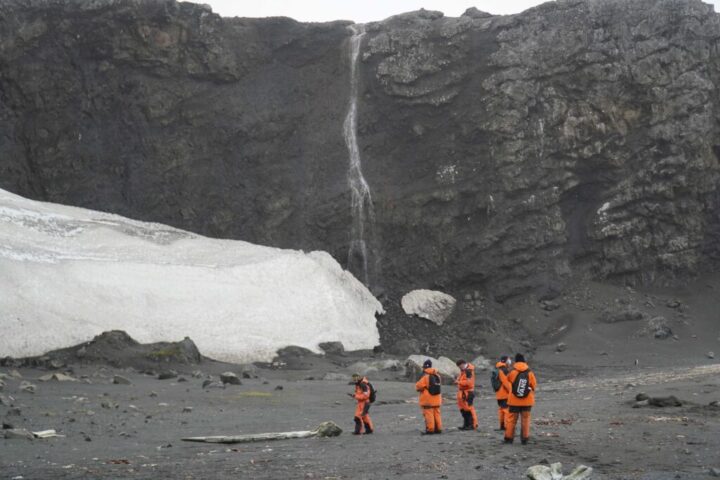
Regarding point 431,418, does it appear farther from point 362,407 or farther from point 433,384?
point 362,407

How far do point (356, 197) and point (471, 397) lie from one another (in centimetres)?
2780

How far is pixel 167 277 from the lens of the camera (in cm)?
3616

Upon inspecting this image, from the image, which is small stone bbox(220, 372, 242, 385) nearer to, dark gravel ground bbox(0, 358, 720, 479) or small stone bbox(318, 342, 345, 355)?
dark gravel ground bbox(0, 358, 720, 479)

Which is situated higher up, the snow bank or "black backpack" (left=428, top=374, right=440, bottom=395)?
the snow bank

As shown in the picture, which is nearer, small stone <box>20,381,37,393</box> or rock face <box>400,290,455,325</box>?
small stone <box>20,381,37,393</box>

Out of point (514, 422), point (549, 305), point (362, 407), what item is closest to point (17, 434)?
point (362, 407)

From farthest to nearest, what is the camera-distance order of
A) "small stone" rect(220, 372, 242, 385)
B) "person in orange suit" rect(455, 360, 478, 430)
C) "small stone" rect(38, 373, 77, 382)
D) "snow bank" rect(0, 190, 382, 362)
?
"snow bank" rect(0, 190, 382, 362) < "small stone" rect(220, 372, 242, 385) < "small stone" rect(38, 373, 77, 382) < "person in orange suit" rect(455, 360, 478, 430)

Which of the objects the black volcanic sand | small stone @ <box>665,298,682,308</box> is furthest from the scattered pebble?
small stone @ <box>665,298,682,308</box>

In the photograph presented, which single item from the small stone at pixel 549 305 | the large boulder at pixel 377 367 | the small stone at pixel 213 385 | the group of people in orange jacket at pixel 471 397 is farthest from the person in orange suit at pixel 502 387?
the small stone at pixel 549 305

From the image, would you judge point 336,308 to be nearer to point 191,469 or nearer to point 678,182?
point 678,182

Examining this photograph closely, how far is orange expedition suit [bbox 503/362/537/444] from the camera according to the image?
15648mm

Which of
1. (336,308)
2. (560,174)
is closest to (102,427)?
(336,308)

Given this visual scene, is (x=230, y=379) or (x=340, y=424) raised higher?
(x=230, y=379)

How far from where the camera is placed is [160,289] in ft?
116
